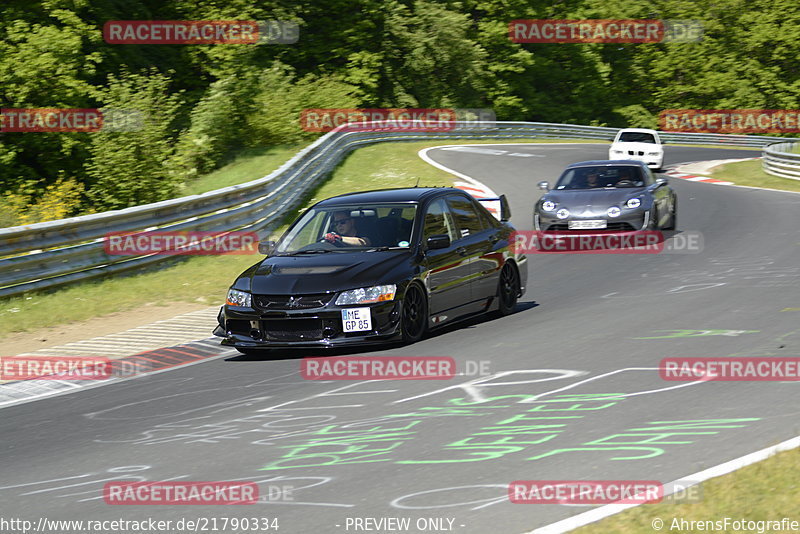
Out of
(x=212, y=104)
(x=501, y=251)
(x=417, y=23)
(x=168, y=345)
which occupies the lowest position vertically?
(x=168, y=345)

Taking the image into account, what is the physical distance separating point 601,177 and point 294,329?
33.4ft

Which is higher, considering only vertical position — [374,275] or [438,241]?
[438,241]

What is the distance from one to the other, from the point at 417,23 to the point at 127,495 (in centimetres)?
5231

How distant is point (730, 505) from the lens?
4.93 metres

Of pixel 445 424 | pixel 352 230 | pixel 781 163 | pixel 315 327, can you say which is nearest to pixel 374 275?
pixel 315 327

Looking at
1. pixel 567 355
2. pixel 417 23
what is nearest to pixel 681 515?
pixel 567 355

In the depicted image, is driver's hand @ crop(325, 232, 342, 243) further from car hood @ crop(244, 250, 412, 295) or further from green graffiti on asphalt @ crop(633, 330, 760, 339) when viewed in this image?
green graffiti on asphalt @ crop(633, 330, 760, 339)

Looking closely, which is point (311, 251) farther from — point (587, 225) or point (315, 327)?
point (587, 225)

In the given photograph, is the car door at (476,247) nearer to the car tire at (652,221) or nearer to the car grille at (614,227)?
the car grille at (614,227)

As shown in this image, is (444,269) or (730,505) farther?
(444,269)

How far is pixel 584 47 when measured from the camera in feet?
243

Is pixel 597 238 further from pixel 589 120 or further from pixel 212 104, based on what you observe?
pixel 589 120

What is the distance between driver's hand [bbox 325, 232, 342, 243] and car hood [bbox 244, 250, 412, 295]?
295 millimetres

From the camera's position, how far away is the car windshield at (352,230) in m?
10.7
